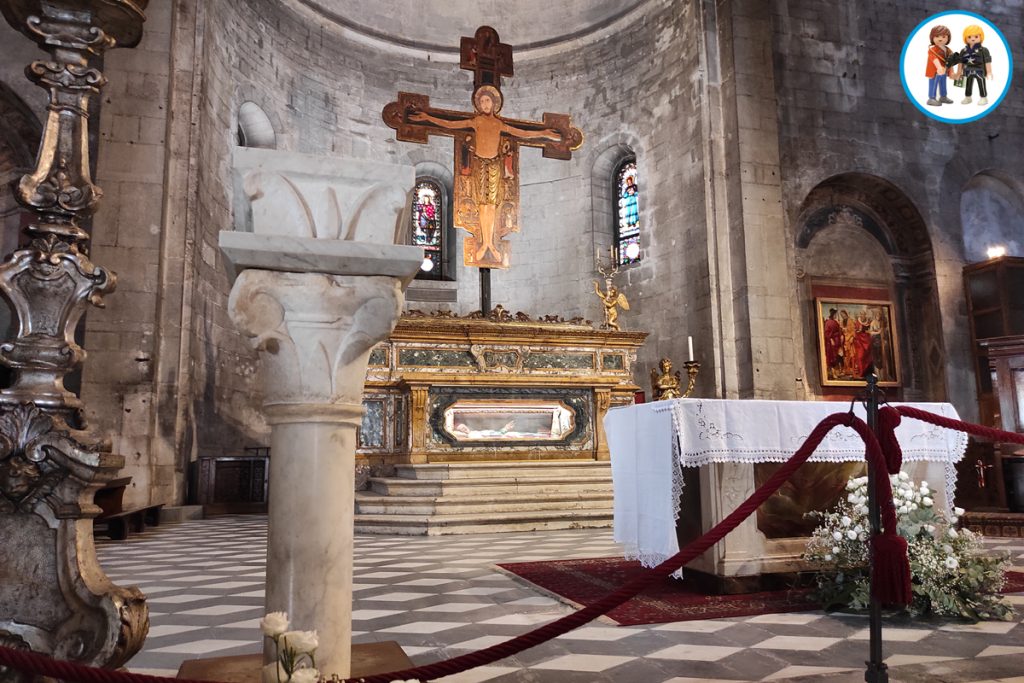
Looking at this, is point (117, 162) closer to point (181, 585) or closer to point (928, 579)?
point (181, 585)

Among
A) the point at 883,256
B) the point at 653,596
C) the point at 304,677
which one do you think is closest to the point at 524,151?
the point at 883,256

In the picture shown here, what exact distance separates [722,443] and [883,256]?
954cm

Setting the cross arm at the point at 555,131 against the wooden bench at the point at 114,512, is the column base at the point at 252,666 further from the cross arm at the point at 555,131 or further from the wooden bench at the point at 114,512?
the cross arm at the point at 555,131

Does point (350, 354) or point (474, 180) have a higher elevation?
point (474, 180)

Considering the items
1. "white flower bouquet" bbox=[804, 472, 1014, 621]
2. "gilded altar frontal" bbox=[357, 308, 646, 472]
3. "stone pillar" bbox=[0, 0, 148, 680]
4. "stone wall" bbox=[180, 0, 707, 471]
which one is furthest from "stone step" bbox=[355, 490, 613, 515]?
"stone pillar" bbox=[0, 0, 148, 680]

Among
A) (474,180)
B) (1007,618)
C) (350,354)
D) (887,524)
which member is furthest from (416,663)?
(474,180)

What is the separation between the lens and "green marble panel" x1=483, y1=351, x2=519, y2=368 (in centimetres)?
944

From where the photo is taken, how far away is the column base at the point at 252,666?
2.38 metres

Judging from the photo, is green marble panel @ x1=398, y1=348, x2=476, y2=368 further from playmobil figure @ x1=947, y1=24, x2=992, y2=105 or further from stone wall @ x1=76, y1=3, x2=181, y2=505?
playmobil figure @ x1=947, y1=24, x2=992, y2=105

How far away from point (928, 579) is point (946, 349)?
9.34 m

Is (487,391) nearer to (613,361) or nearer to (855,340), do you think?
(613,361)

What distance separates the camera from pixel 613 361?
32.6 feet

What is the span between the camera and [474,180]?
32.5ft

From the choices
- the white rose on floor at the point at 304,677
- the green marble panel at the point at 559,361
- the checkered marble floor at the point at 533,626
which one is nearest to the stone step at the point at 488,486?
the green marble panel at the point at 559,361
